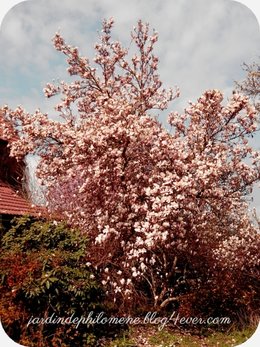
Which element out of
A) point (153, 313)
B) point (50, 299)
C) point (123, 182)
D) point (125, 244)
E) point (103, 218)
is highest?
point (123, 182)

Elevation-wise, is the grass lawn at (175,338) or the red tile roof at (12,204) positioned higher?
the red tile roof at (12,204)

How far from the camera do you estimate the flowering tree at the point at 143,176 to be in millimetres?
8602

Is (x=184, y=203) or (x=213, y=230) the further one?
(x=213, y=230)

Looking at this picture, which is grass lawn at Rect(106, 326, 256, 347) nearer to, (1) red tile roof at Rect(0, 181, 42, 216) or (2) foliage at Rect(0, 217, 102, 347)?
(2) foliage at Rect(0, 217, 102, 347)

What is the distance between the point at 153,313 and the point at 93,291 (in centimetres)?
233

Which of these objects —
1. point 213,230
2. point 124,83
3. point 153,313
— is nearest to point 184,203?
point 153,313

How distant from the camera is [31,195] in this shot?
15469 millimetres

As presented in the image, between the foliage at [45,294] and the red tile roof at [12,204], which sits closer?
the foliage at [45,294]

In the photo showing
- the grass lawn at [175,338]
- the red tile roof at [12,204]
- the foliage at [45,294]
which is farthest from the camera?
the red tile roof at [12,204]

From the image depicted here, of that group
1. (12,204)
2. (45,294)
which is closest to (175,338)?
(45,294)

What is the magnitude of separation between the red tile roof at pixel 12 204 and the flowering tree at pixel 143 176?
0.96 meters

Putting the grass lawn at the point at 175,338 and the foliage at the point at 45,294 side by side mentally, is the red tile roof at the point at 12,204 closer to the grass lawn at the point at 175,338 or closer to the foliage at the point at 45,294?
the foliage at the point at 45,294

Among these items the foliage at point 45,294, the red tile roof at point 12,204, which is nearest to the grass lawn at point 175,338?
the foliage at point 45,294

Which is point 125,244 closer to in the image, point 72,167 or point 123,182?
point 123,182
